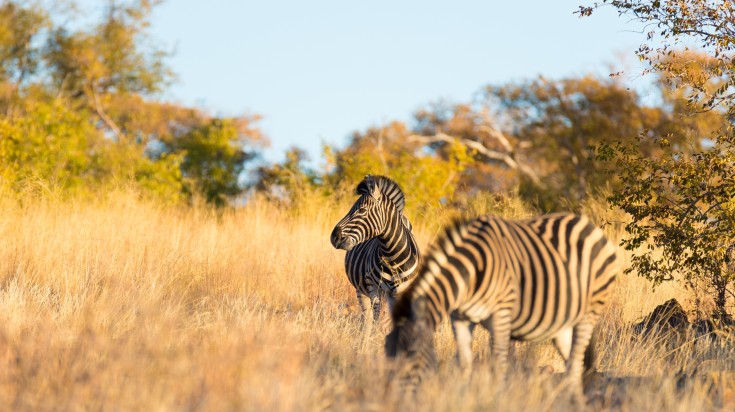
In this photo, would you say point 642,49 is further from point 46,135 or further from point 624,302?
point 46,135

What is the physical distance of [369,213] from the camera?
8070mm

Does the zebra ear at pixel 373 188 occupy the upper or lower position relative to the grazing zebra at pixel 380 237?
upper

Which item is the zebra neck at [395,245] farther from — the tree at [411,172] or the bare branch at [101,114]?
the bare branch at [101,114]

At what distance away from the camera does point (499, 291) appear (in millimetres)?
5312

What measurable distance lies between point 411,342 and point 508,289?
2.58ft

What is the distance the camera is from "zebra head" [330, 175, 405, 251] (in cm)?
790

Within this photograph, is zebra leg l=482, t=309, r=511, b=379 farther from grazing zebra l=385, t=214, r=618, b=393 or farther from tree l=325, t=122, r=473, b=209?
tree l=325, t=122, r=473, b=209

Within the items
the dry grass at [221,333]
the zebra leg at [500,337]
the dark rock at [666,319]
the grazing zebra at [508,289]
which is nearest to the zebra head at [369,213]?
the dry grass at [221,333]

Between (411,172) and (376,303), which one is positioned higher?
(411,172)

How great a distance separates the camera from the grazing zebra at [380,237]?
7.96 metres

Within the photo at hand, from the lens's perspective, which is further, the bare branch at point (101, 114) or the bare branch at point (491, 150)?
the bare branch at point (101, 114)

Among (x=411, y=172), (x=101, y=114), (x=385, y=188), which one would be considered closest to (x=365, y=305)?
(x=385, y=188)

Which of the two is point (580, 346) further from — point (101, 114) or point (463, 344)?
point (101, 114)

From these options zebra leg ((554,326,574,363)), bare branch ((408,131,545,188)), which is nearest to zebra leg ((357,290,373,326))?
zebra leg ((554,326,574,363))
